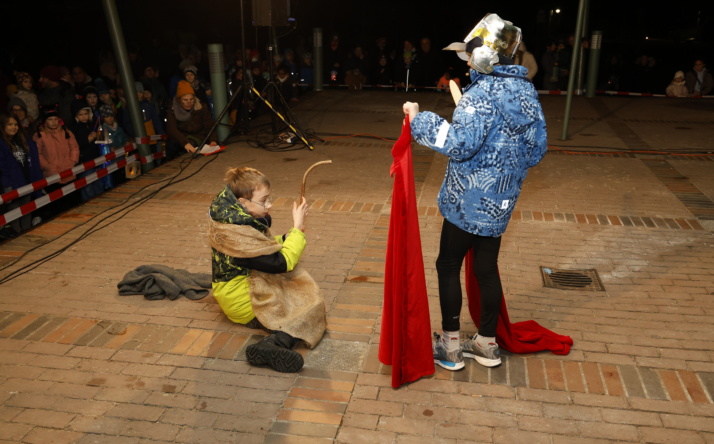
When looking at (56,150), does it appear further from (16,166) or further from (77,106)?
(77,106)

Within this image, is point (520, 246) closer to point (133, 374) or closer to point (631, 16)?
point (133, 374)

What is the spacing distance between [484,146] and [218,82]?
25.0ft

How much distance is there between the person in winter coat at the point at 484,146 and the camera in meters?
2.94

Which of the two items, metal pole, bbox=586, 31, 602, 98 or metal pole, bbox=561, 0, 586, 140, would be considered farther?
metal pole, bbox=586, 31, 602, 98

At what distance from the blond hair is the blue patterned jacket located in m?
1.12

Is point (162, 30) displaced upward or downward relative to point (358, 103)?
upward

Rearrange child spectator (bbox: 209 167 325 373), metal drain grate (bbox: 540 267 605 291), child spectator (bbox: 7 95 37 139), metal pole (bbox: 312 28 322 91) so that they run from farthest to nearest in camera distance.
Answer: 1. metal pole (bbox: 312 28 322 91)
2. child spectator (bbox: 7 95 37 139)
3. metal drain grate (bbox: 540 267 605 291)
4. child spectator (bbox: 209 167 325 373)

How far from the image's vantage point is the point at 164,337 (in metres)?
3.92

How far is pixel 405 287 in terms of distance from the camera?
328cm

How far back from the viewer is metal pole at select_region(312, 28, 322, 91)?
49.6 feet

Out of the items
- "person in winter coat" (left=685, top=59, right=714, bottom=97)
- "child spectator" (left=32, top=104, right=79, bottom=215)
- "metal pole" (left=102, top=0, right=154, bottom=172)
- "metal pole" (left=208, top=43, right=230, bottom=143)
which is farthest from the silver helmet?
"person in winter coat" (left=685, top=59, right=714, bottom=97)

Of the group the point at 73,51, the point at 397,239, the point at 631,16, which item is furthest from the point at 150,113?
the point at 631,16

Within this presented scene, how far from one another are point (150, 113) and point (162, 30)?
783 centimetres

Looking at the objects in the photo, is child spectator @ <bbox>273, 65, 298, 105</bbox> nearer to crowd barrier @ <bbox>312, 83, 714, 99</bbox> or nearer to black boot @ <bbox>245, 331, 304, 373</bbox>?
crowd barrier @ <bbox>312, 83, 714, 99</bbox>
